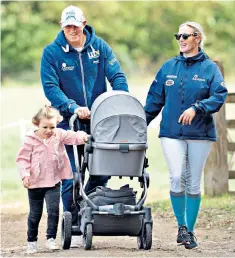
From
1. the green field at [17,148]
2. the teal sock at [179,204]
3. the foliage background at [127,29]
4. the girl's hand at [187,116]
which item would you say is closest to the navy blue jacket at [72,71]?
the girl's hand at [187,116]

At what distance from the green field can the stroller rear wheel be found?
5.17 m

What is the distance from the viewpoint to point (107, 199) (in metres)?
7.83

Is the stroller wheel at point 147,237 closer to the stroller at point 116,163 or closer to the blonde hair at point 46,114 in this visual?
the stroller at point 116,163

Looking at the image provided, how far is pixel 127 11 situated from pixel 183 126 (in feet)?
82.5

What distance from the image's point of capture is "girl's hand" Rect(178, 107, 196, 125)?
793 cm

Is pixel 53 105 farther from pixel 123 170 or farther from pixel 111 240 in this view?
pixel 111 240

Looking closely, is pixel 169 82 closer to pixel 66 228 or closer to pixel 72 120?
A: pixel 72 120

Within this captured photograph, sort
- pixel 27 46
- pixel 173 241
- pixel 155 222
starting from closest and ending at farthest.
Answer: pixel 173 241, pixel 155 222, pixel 27 46

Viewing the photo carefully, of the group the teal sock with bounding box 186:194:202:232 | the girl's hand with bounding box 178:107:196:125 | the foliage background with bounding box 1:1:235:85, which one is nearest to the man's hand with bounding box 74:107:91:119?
the girl's hand with bounding box 178:107:196:125

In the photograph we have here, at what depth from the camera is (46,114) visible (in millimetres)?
8016

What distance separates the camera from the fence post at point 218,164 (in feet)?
40.2

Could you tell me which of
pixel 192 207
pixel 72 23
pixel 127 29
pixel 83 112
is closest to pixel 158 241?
pixel 192 207

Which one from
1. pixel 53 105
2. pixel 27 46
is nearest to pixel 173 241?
pixel 53 105

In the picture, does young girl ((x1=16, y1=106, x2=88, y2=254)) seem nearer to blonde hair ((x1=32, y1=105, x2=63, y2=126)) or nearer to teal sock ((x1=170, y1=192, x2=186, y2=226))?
blonde hair ((x1=32, y1=105, x2=63, y2=126))
